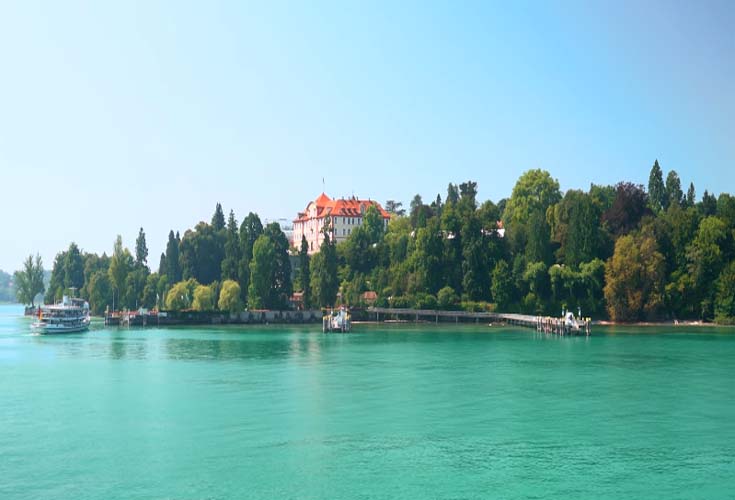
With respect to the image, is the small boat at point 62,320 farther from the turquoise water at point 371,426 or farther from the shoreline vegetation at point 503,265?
the turquoise water at point 371,426

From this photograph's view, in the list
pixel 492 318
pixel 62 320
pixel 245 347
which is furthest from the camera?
pixel 492 318

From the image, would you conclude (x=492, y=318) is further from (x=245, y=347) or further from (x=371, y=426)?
(x=371, y=426)

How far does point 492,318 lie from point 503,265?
9.86 metres

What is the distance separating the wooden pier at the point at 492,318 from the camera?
114m

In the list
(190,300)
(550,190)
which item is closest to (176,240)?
(190,300)

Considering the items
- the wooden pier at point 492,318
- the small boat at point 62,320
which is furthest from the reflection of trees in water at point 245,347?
the wooden pier at point 492,318

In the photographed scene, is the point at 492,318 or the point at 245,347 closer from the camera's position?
the point at 245,347

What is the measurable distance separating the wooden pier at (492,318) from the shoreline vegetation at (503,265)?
2.24 m

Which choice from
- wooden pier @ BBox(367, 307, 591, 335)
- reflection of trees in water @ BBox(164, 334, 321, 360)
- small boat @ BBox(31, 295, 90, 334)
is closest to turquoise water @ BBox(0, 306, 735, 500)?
reflection of trees in water @ BBox(164, 334, 321, 360)

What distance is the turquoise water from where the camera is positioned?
3294 centimetres

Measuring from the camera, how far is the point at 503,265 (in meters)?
142

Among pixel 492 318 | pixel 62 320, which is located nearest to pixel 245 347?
pixel 62 320

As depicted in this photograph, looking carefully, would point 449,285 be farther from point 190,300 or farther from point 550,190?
point 190,300

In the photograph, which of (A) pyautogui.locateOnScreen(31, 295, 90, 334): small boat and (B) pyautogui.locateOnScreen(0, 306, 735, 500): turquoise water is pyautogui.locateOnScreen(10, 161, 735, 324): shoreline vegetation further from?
(B) pyautogui.locateOnScreen(0, 306, 735, 500): turquoise water
